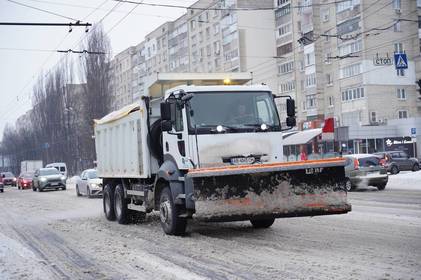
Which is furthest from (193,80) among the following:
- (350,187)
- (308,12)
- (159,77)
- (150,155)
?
(308,12)

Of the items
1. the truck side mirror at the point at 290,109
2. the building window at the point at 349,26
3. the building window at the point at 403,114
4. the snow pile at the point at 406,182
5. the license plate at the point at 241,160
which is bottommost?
the snow pile at the point at 406,182

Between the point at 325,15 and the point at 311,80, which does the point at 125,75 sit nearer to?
the point at 311,80

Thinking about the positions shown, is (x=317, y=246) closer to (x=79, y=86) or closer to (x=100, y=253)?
(x=100, y=253)

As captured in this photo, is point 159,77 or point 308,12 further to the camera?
point 308,12

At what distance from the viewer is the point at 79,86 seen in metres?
58.5

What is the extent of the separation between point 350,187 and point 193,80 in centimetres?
1388

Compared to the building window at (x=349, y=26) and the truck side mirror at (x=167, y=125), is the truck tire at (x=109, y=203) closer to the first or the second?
the truck side mirror at (x=167, y=125)

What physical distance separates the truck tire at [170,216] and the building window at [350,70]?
156 ft

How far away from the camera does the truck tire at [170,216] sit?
1070 centimetres

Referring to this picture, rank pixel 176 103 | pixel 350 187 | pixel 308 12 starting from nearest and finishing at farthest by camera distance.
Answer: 1. pixel 176 103
2. pixel 350 187
3. pixel 308 12

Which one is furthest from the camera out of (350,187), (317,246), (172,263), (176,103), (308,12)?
(308,12)

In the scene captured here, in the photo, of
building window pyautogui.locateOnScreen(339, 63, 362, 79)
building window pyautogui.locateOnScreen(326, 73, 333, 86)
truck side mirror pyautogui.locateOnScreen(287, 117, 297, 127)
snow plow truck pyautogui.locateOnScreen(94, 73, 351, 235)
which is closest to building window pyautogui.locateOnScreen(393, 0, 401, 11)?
building window pyautogui.locateOnScreen(339, 63, 362, 79)

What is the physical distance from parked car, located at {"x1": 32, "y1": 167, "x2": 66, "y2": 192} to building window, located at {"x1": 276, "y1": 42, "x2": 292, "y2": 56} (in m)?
33.5

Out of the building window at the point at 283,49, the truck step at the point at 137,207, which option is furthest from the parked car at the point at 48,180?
the building window at the point at 283,49
